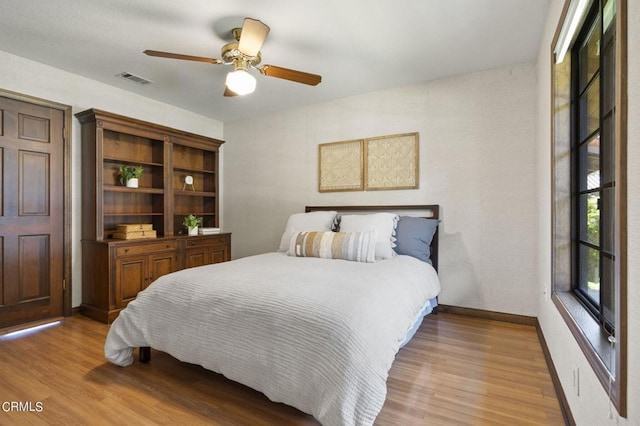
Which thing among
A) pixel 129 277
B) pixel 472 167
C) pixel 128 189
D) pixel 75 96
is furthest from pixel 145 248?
pixel 472 167

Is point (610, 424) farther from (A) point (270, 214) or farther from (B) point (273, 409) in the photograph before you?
(A) point (270, 214)

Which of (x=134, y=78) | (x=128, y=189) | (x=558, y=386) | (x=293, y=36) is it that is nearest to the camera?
(x=558, y=386)

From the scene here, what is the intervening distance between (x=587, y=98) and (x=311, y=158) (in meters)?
2.92

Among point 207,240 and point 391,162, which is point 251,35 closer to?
point 391,162

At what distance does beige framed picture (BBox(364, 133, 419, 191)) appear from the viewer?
11.6 feet

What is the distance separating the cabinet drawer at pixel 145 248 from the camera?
3252mm

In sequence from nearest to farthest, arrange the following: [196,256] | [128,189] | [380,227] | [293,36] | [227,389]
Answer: [227,389] → [293,36] → [380,227] → [128,189] → [196,256]

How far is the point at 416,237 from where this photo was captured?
304cm

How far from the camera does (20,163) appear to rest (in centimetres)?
298

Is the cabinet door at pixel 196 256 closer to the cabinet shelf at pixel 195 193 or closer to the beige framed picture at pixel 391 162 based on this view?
the cabinet shelf at pixel 195 193

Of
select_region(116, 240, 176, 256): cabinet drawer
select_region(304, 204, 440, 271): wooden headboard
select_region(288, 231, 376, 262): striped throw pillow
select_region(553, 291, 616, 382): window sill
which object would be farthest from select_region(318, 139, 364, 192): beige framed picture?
select_region(553, 291, 616, 382): window sill

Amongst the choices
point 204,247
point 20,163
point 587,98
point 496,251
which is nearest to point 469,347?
point 496,251

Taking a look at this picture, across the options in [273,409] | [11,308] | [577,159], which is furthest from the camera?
[11,308]

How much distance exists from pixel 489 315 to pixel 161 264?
11.6 ft
